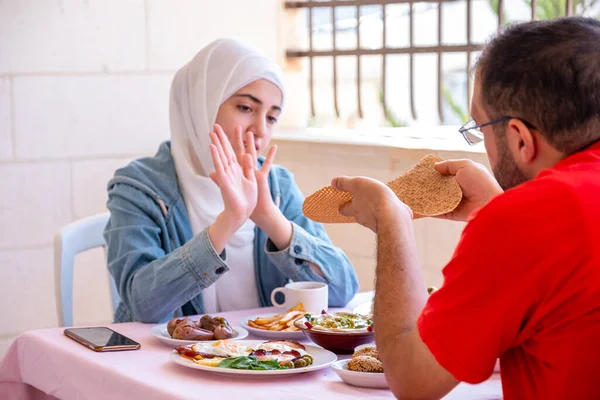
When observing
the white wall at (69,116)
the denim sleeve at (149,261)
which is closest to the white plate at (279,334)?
the denim sleeve at (149,261)

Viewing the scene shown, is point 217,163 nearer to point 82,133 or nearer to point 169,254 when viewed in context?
point 169,254

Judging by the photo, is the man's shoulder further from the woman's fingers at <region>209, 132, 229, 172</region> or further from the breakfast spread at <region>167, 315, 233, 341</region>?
the woman's fingers at <region>209, 132, 229, 172</region>

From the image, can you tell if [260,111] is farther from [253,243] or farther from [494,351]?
[494,351]

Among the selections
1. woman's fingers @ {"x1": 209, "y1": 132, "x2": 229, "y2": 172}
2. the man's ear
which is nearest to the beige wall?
woman's fingers @ {"x1": 209, "y1": 132, "x2": 229, "y2": 172}

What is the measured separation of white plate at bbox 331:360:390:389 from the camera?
1369 mm

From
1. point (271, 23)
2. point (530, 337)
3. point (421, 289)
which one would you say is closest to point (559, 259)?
point (530, 337)

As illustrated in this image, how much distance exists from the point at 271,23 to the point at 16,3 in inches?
40.3

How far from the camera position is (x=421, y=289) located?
4.19 feet

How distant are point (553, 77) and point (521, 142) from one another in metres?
0.11

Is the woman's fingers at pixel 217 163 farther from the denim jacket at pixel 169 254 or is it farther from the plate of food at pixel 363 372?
the plate of food at pixel 363 372

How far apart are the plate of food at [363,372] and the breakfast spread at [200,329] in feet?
0.96

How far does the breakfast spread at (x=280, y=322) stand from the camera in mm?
1744

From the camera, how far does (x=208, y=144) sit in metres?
2.22

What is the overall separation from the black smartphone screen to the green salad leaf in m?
0.27
